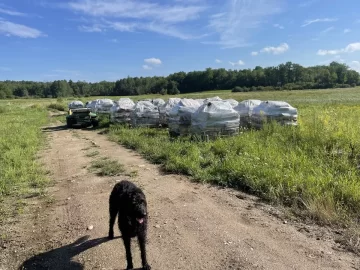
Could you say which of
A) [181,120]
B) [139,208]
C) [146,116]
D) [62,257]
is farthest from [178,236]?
[146,116]

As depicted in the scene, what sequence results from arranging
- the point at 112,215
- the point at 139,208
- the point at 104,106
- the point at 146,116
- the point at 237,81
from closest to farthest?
1. the point at 139,208
2. the point at 112,215
3. the point at 146,116
4. the point at 104,106
5. the point at 237,81

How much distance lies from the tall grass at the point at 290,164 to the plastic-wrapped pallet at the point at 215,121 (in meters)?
1.51

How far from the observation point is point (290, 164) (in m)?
6.87

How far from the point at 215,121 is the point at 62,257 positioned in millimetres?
8831

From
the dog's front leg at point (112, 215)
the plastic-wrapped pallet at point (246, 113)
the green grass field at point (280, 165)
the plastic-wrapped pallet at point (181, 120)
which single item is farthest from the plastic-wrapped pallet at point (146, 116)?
the dog's front leg at point (112, 215)

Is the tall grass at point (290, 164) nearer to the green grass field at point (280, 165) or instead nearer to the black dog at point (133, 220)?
the green grass field at point (280, 165)

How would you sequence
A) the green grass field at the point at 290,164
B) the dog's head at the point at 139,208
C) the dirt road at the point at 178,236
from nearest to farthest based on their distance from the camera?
the dog's head at the point at 139,208
the dirt road at the point at 178,236
the green grass field at the point at 290,164

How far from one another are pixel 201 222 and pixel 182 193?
1.42 meters

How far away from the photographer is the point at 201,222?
4.92m

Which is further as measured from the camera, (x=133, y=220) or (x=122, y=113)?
(x=122, y=113)

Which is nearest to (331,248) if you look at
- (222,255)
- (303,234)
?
(303,234)

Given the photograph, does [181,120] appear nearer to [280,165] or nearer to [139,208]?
[280,165]

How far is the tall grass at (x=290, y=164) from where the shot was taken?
5.19 meters

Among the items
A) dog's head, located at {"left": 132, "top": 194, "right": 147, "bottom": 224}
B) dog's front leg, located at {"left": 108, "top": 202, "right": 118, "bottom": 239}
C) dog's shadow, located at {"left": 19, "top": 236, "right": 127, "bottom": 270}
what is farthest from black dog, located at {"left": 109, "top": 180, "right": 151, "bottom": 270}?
dog's shadow, located at {"left": 19, "top": 236, "right": 127, "bottom": 270}
